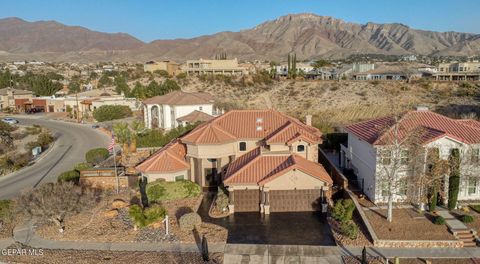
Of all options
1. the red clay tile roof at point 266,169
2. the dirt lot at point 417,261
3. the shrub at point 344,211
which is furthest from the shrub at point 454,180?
the red clay tile roof at point 266,169

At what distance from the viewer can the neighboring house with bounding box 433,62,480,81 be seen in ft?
297

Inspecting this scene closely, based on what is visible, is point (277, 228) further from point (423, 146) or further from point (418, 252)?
point (423, 146)

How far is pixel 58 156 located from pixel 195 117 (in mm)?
15095

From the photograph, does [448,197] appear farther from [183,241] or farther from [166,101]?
[166,101]

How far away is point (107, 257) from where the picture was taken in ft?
61.9

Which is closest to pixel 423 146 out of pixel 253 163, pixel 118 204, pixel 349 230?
pixel 349 230

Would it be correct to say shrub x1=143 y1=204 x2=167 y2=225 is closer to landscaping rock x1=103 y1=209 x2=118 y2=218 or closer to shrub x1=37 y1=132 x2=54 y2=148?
landscaping rock x1=103 y1=209 x2=118 y2=218

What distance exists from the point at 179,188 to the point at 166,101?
24383mm

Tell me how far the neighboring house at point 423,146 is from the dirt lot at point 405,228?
1749 millimetres

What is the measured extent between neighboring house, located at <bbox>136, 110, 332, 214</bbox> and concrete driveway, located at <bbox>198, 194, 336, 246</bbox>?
82 cm

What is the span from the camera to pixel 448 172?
2288 centimetres

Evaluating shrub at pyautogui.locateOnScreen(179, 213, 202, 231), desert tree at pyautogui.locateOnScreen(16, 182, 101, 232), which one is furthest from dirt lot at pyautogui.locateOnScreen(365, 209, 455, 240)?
desert tree at pyautogui.locateOnScreen(16, 182, 101, 232)

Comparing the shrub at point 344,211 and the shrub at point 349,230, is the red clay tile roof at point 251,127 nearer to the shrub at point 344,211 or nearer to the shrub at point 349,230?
the shrub at point 344,211

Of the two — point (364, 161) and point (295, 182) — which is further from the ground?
point (364, 161)
